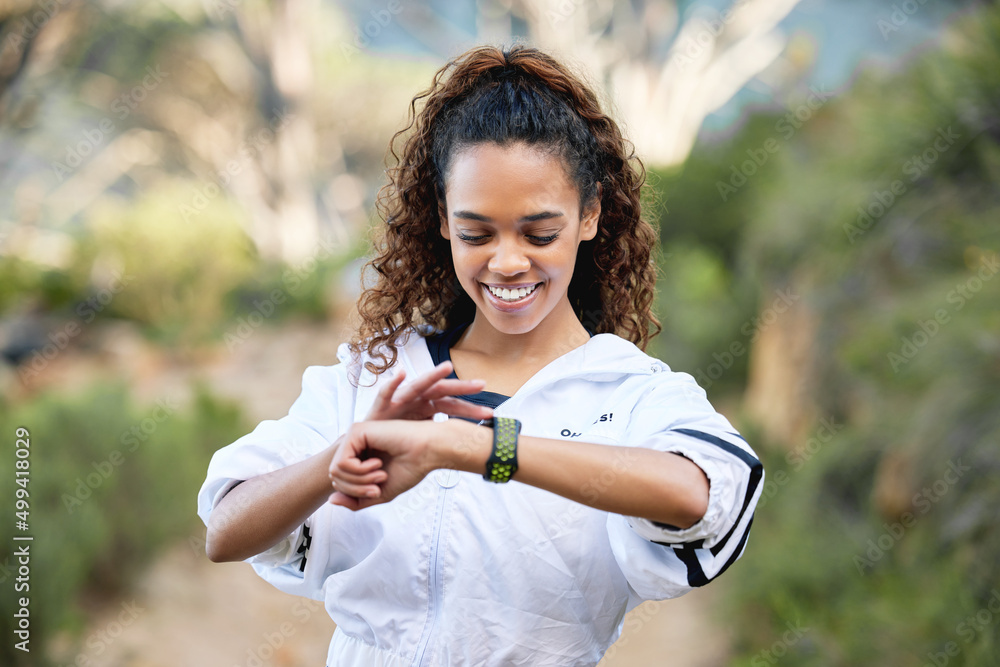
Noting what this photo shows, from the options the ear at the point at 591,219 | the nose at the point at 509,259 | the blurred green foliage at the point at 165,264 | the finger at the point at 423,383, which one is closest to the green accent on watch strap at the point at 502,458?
the finger at the point at 423,383

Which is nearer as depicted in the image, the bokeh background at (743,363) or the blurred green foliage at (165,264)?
the bokeh background at (743,363)

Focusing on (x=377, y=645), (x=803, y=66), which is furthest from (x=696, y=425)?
(x=803, y=66)

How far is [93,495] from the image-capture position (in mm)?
4715

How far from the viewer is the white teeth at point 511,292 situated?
1.65 m

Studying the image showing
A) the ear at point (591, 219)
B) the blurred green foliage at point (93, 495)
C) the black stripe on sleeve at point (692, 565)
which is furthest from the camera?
the blurred green foliage at point (93, 495)

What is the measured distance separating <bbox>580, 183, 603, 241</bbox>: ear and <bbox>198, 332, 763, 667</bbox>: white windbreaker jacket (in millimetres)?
287

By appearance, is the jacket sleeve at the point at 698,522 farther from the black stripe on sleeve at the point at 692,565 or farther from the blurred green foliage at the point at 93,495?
the blurred green foliage at the point at 93,495

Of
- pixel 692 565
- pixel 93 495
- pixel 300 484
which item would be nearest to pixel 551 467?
pixel 692 565

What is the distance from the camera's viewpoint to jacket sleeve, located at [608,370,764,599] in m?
1.37

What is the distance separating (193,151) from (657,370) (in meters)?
20.0

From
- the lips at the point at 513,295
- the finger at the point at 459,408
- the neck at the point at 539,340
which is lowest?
the finger at the point at 459,408

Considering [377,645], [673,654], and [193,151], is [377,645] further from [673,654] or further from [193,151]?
[193,151]

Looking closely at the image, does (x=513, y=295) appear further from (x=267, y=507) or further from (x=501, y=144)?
(x=267, y=507)

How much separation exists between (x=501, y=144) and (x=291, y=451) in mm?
678
